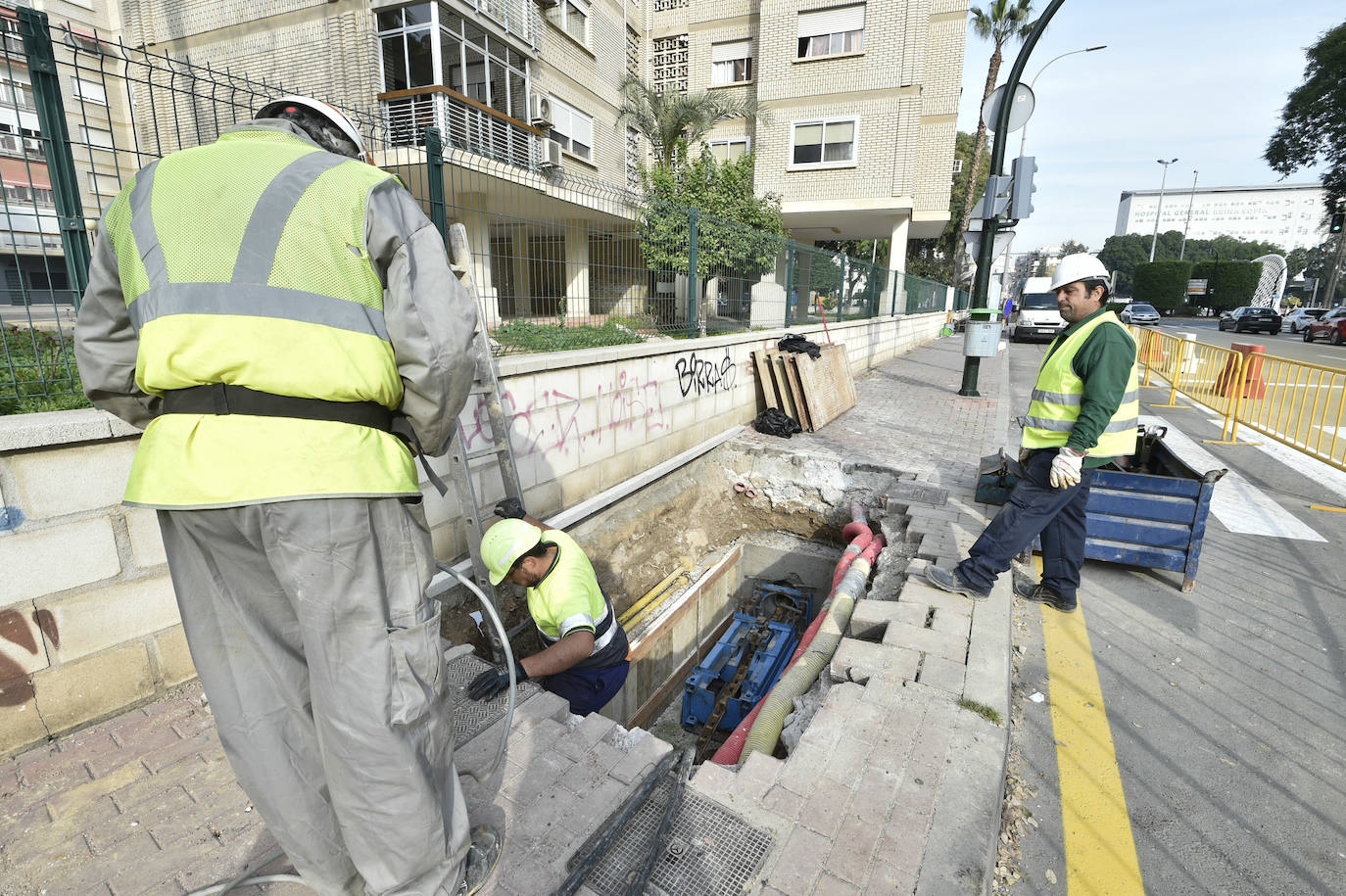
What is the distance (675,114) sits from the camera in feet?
57.4

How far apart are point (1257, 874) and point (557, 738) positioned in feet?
8.49

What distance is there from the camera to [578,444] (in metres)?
5.08

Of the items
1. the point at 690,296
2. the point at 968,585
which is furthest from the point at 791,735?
the point at 690,296

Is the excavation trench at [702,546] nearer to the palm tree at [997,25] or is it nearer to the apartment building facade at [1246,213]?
the palm tree at [997,25]

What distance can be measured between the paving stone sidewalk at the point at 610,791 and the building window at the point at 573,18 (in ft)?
64.6

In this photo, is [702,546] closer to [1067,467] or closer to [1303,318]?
[1067,467]

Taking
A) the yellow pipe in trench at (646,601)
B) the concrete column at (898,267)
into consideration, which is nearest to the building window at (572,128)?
the concrete column at (898,267)

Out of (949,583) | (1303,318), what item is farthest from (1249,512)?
(1303,318)

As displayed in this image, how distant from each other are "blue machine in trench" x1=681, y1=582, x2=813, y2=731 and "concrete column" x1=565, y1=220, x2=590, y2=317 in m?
3.19

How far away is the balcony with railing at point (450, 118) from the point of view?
12.6 metres

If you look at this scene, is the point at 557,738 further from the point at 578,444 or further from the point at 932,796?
the point at 578,444

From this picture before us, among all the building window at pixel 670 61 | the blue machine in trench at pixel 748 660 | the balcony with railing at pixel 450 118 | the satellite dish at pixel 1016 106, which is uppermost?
the building window at pixel 670 61

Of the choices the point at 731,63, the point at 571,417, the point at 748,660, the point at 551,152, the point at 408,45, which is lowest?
the point at 748,660

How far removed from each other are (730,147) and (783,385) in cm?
1618
